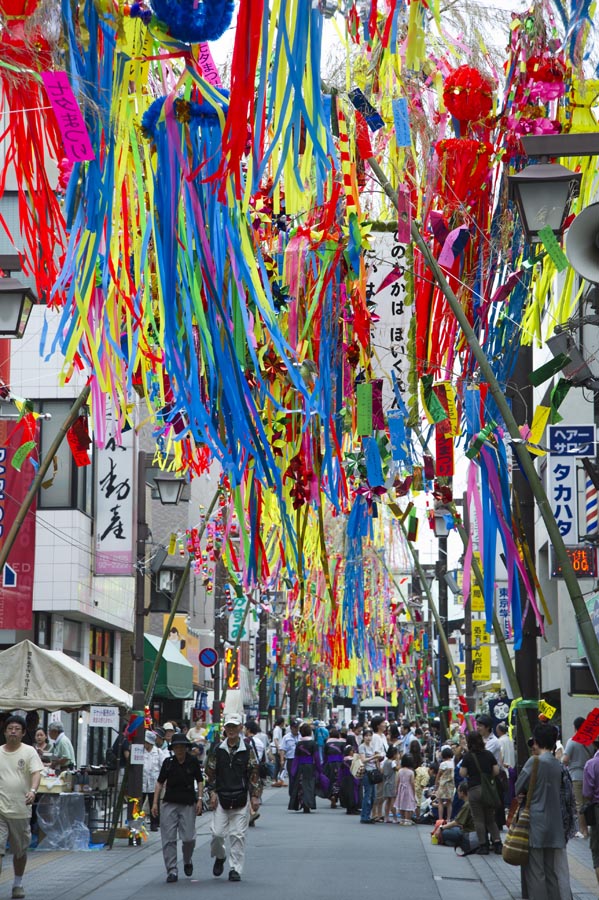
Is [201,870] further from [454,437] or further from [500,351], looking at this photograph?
[500,351]

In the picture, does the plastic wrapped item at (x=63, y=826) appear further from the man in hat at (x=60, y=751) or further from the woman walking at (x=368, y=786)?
the woman walking at (x=368, y=786)

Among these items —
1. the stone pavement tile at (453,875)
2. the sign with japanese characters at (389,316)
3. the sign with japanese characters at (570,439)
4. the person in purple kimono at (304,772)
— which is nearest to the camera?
the sign with japanese characters at (389,316)

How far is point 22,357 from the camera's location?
2589 cm

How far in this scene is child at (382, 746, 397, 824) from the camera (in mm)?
22453

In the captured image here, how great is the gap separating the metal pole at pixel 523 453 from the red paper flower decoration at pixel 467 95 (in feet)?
2.36

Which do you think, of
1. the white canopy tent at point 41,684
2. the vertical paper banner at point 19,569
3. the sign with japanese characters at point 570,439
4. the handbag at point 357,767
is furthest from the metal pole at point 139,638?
the handbag at point 357,767

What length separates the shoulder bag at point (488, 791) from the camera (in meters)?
15.5

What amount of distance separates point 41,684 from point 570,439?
6.96 meters

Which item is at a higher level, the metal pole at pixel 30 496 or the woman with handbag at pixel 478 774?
the metal pole at pixel 30 496

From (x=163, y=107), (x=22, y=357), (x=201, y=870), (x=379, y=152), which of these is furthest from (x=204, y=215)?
(x=22, y=357)

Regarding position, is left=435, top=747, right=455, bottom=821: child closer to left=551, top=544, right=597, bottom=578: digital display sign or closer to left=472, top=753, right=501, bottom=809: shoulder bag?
left=551, top=544, right=597, bottom=578: digital display sign

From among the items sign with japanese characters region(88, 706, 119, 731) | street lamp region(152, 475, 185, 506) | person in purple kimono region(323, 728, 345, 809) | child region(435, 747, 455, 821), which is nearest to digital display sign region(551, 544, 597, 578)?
child region(435, 747, 455, 821)

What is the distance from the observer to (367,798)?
74.6ft

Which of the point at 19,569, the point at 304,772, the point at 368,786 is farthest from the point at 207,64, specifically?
the point at 304,772
